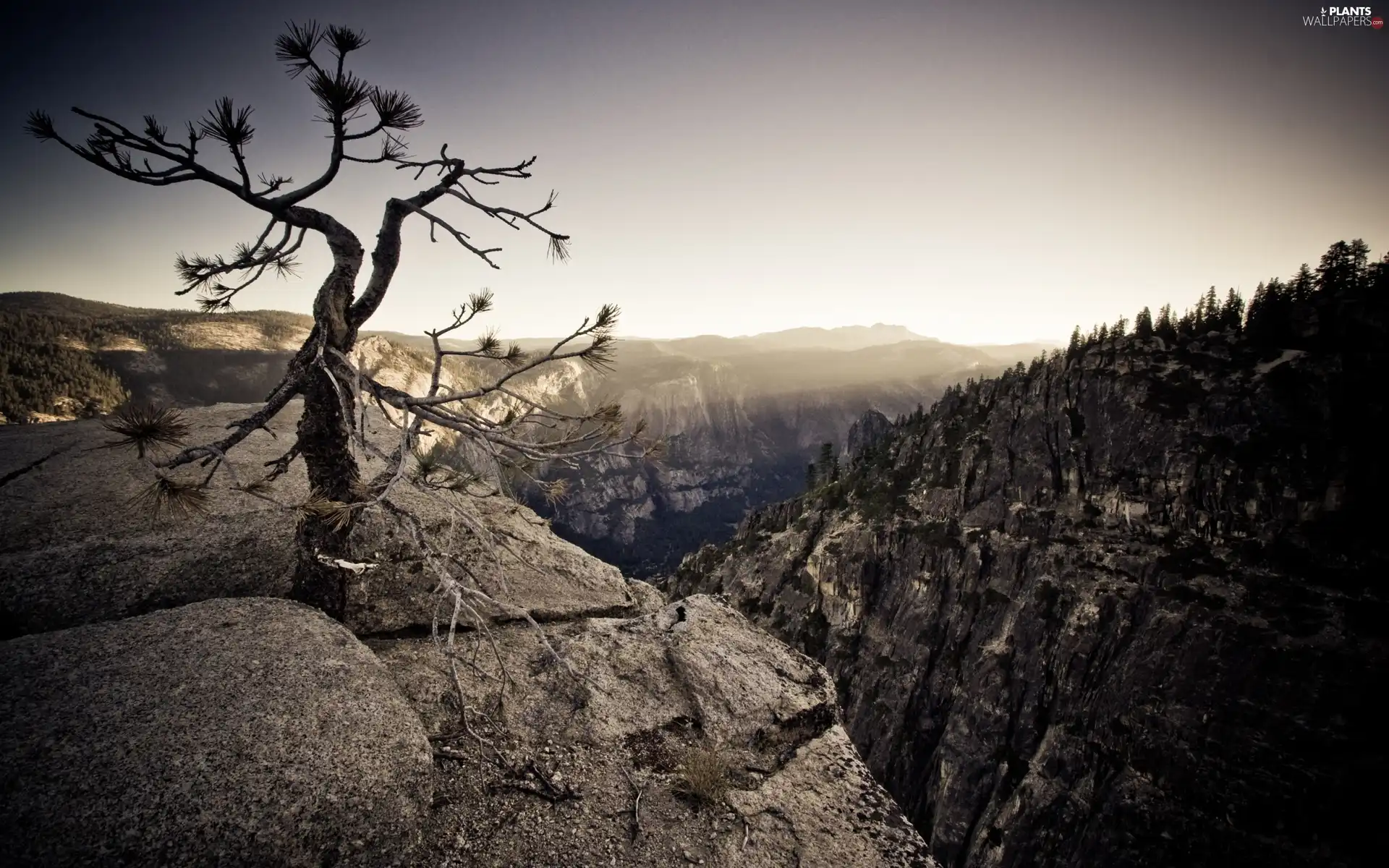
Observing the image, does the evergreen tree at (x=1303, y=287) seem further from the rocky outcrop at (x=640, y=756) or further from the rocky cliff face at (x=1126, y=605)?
the rocky outcrop at (x=640, y=756)

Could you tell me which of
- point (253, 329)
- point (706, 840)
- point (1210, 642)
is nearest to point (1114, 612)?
point (1210, 642)

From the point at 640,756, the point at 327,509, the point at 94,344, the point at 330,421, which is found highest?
the point at 94,344

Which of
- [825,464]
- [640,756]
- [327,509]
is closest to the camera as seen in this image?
[327,509]

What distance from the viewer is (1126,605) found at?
294 feet

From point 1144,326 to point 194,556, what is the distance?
158761 mm

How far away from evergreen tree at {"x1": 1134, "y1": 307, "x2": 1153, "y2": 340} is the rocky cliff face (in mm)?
3067

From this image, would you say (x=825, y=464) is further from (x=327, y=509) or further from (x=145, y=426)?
(x=145, y=426)

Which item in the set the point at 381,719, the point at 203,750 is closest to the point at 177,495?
the point at 203,750

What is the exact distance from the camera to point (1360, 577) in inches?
3199

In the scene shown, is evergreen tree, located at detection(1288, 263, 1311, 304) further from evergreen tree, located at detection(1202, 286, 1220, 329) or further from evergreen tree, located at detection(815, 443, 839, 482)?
evergreen tree, located at detection(815, 443, 839, 482)

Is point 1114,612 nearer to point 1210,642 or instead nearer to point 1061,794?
point 1210,642

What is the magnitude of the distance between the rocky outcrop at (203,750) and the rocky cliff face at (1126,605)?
7461 centimetres

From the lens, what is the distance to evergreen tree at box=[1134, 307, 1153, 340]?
378ft

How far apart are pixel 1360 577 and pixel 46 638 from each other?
457 feet
